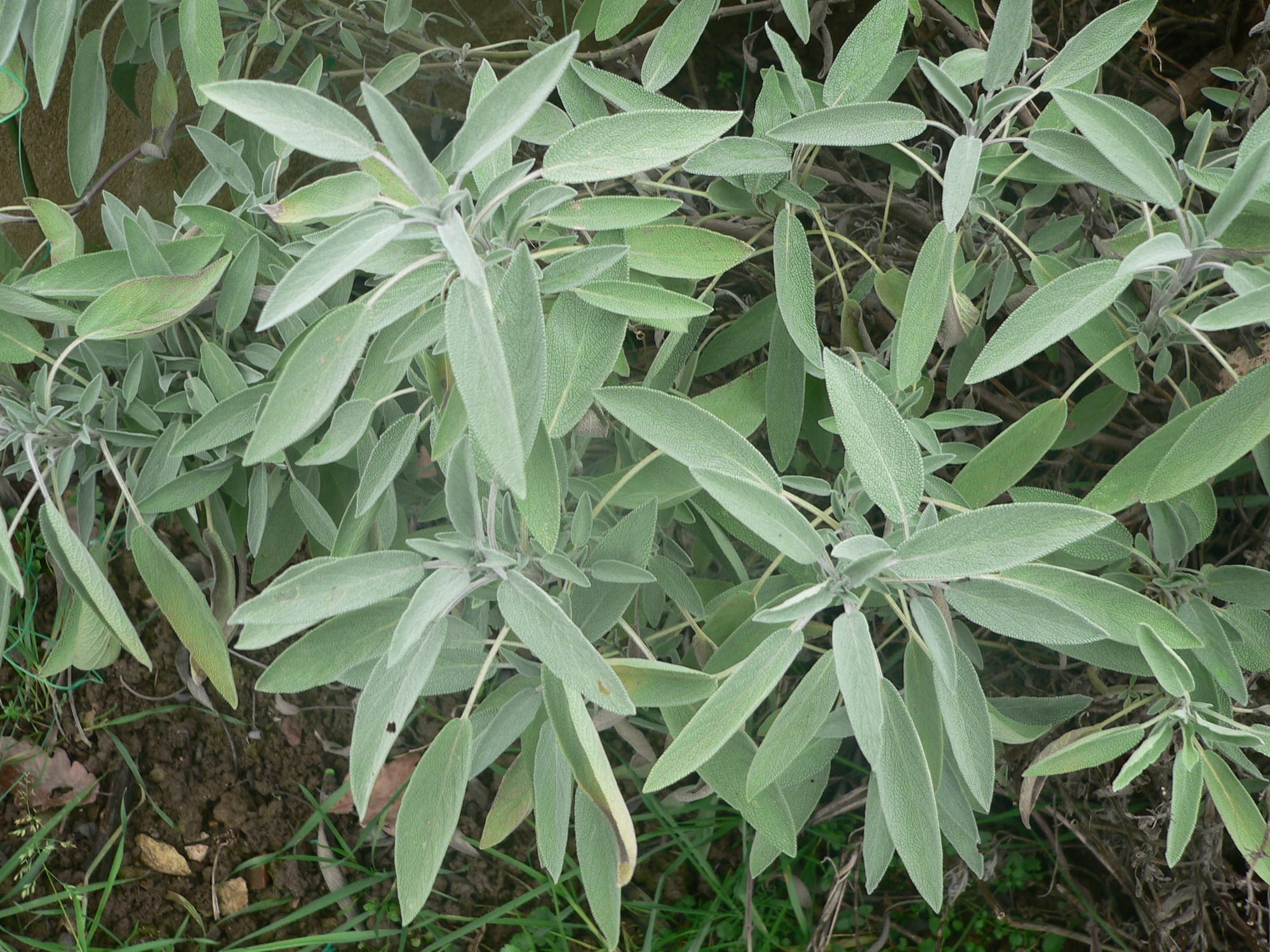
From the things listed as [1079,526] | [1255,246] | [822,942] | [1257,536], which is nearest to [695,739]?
[1079,526]

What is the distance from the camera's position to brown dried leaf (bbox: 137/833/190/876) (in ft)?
5.16

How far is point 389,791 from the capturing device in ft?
5.23

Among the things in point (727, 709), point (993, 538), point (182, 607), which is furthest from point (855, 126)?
point (182, 607)

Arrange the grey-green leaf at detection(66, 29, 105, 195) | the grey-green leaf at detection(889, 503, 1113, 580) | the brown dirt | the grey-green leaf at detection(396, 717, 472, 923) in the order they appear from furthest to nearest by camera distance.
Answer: the brown dirt
the grey-green leaf at detection(66, 29, 105, 195)
the grey-green leaf at detection(396, 717, 472, 923)
the grey-green leaf at detection(889, 503, 1113, 580)

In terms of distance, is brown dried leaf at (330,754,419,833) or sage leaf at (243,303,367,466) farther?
brown dried leaf at (330,754,419,833)

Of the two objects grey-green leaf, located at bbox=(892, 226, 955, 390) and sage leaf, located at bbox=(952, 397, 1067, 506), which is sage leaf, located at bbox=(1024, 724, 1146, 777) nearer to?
sage leaf, located at bbox=(952, 397, 1067, 506)

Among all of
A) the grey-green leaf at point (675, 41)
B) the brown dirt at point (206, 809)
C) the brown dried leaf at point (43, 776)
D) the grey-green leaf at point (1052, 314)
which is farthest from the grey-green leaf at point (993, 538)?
the brown dried leaf at point (43, 776)

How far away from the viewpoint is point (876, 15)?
0.83 meters

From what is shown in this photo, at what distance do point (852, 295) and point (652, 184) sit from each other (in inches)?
12.9

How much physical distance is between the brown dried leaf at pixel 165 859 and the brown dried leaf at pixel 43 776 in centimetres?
14

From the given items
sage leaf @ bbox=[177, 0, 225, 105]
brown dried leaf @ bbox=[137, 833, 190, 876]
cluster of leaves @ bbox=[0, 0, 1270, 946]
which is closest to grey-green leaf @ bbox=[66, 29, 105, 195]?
cluster of leaves @ bbox=[0, 0, 1270, 946]

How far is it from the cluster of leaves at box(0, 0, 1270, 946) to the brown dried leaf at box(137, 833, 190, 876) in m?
0.77

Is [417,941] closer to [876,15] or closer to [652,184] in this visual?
[652,184]

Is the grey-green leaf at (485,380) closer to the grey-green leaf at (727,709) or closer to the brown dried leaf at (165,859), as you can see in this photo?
the grey-green leaf at (727,709)
